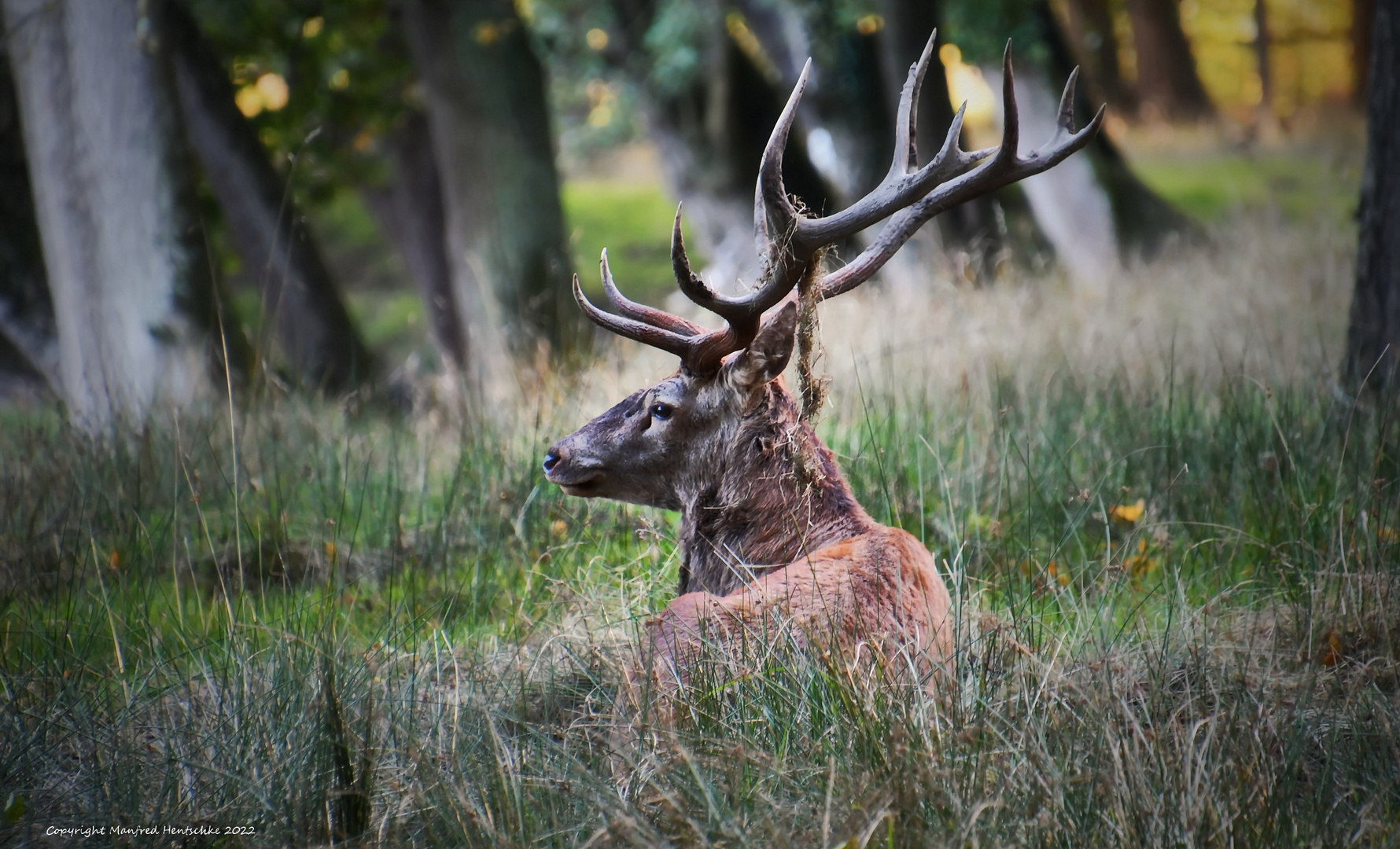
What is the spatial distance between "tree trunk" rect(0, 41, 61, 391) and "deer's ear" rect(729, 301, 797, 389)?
24.8 ft

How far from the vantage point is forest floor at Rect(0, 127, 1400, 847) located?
258 centimetres

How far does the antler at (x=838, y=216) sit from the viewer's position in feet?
10.4

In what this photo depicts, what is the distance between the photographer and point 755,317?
336cm

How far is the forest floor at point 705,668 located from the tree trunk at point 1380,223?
0.75 feet

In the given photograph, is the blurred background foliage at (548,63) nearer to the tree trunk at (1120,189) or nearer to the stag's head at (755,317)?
the tree trunk at (1120,189)

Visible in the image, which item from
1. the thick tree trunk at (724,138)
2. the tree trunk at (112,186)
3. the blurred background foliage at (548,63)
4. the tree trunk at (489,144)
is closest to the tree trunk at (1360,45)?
the blurred background foliage at (548,63)

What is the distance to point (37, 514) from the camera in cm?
450

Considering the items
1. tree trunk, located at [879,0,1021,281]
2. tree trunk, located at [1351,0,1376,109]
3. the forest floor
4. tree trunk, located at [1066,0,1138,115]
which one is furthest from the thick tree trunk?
tree trunk, located at [1351,0,1376,109]

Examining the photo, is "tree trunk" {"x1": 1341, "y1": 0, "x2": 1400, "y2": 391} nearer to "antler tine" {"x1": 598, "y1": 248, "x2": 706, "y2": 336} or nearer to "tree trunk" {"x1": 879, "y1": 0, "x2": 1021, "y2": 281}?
"antler tine" {"x1": 598, "y1": 248, "x2": 706, "y2": 336}

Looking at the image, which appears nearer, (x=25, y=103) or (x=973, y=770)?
(x=973, y=770)

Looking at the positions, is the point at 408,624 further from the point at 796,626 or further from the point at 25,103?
the point at 25,103

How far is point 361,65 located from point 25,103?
4.67 meters

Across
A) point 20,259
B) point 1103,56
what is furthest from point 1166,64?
point 20,259

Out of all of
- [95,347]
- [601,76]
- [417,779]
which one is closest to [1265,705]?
[417,779]
